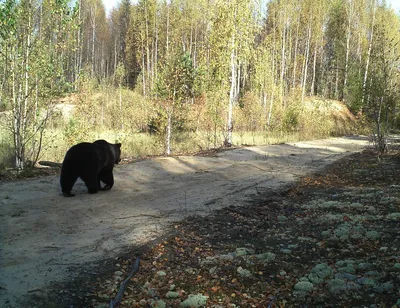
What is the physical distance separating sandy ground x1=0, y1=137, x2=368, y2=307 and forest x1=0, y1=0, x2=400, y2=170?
4059mm

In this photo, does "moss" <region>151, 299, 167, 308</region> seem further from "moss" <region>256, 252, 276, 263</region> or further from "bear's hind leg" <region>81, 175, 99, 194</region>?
"bear's hind leg" <region>81, 175, 99, 194</region>

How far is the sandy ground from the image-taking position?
4.90 metres

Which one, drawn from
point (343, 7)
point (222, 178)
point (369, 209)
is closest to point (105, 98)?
point (222, 178)

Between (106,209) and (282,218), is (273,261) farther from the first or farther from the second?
(106,209)

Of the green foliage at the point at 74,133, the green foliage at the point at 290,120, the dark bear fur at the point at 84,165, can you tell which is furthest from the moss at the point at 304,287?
the green foliage at the point at 290,120

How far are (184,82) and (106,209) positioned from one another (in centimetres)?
1330

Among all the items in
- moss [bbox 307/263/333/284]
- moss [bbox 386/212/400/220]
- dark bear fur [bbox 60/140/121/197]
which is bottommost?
moss [bbox 307/263/333/284]

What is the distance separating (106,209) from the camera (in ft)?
25.3

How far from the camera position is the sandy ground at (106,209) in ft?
16.1

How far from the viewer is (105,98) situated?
3512cm

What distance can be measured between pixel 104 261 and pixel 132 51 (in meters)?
52.8

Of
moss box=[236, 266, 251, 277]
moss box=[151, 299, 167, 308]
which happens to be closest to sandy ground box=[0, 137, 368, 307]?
moss box=[151, 299, 167, 308]

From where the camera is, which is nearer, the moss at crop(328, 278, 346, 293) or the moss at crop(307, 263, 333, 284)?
the moss at crop(328, 278, 346, 293)

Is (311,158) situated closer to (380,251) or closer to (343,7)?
(380,251)
